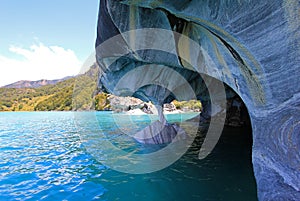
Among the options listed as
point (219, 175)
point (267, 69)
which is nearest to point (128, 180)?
point (219, 175)

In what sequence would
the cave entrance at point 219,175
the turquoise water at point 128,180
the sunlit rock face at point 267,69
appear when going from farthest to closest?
the turquoise water at point 128,180, the cave entrance at point 219,175, the sunlit rock face at point 267,69

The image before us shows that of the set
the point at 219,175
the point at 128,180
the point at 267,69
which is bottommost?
the point at 128,180

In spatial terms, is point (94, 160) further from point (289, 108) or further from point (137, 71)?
point (289, 108)

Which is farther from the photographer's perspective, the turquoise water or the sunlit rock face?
the turquoise water

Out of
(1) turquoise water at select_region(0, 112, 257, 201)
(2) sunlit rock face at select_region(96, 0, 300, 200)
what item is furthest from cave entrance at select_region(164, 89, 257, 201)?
(2) sunlit rock face at select_region(96, 0, 300, 200)

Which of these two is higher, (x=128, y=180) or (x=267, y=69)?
(x=267, y=69)

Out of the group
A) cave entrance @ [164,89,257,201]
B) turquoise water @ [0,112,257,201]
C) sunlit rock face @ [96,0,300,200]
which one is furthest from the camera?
turquoise water @ [0,112,257,201]

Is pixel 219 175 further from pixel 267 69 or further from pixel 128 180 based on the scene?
pixel 267 69

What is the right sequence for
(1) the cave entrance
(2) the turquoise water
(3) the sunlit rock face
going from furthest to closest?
(2) the turquoise water → (1) the cave entrance → (3) the sunlit rock face

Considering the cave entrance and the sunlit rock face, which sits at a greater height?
the sunlit rock face

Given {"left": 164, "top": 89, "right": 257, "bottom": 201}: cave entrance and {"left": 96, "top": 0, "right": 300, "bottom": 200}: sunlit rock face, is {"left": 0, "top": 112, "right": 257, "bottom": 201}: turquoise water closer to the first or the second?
{"left": 164, "top": 89, "right": 257, "bottom": 201}: cave entrance

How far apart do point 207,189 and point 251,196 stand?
1055mm

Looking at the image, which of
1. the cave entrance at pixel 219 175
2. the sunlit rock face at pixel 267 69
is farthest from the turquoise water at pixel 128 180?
the sunlit rock face at pixel 267 69

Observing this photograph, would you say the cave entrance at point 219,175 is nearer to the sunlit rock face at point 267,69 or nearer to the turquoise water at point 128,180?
the turquoise water at point 128,180
